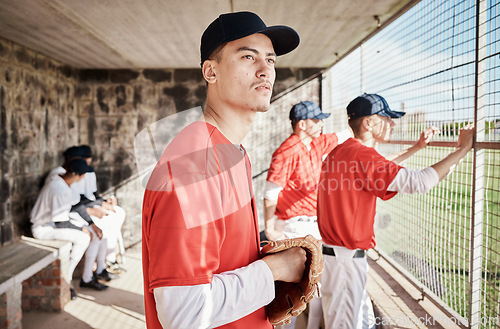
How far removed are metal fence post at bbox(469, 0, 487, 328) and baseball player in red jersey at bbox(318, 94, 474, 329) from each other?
0.42m

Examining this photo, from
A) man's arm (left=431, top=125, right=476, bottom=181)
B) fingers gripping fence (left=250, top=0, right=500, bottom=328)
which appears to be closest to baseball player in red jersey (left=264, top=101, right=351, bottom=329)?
fingers gripping fence (left=250, top=0, right=500, bottom=328)

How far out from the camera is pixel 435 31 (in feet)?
7.09

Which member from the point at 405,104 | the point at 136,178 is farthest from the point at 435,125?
the point at 136,178

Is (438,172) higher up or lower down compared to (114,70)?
lower down

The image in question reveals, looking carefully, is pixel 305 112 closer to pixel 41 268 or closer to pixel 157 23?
pixel 157 23

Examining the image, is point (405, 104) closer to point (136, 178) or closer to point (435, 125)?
point (435, 125)

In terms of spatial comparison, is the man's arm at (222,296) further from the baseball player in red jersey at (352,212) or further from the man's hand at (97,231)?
the man's hand at (97,231)

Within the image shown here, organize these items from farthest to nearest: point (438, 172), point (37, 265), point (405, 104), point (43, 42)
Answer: point (43, 42)
point (37, 265)
point (405, 104)
point (438, 172)

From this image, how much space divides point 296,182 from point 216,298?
2606mm

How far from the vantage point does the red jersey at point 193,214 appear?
2.69 feet

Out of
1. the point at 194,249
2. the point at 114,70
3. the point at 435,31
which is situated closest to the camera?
the point at 194,249

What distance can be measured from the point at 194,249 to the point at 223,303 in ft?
0.52

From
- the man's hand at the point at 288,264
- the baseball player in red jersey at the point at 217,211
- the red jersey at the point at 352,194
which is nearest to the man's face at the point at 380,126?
the red jersey at the point at 352,194

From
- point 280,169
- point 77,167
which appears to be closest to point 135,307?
point 77,167
